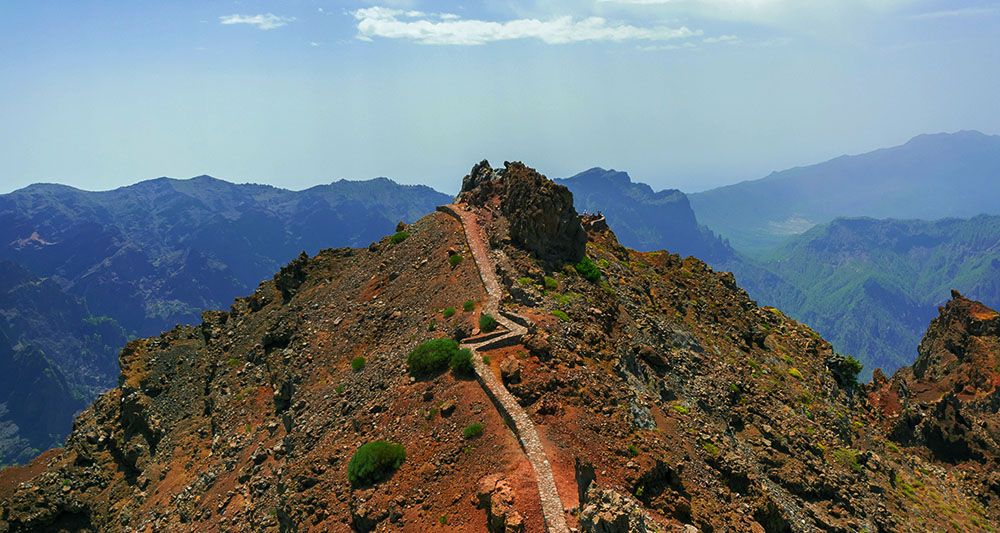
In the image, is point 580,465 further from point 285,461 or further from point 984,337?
point 984,337

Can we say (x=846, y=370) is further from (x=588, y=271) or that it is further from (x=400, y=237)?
(x=400, y=237)

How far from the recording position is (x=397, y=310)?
55.7 m

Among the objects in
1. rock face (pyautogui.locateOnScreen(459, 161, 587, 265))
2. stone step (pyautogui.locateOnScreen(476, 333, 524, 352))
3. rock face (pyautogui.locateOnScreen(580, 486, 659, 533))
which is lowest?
rock face (pyautogui.locateOnScreen(580, 486, 659, 533))

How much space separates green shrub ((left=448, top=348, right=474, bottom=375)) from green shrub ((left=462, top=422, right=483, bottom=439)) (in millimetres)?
5222

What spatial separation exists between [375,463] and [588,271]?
91.7 feet

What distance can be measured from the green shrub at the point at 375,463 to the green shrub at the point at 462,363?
19.5 ft

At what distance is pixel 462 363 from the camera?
128ft

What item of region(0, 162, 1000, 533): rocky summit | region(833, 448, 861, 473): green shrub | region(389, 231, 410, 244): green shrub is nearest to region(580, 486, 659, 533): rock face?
region(0, 162, 1000, 533): rocky summit

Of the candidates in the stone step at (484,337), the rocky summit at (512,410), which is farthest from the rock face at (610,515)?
the stone step at (484,337)

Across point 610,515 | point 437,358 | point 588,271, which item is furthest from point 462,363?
point 588,271

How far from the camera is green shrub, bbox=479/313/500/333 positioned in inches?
1704

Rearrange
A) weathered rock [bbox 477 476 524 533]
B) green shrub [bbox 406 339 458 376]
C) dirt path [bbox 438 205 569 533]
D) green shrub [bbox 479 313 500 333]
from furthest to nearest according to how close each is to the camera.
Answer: green shrub [bbox 479 313 500 333]
green shrub [bbox 406 339 458 376]
dirt path [bbox 438 205 569 533]
weathered rock [bbox 477 476 524 533]

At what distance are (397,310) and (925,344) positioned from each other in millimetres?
84741

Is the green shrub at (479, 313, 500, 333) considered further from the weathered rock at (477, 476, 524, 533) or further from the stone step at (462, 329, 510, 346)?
the weathered rock at (477, 476, 524, 533)
